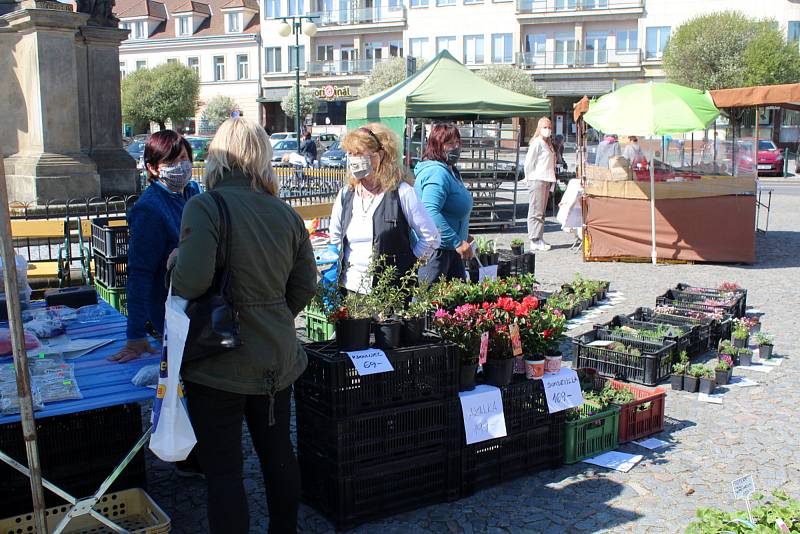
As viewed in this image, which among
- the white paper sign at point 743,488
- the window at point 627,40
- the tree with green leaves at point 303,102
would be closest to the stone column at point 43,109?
the white paper sign at point 743,488

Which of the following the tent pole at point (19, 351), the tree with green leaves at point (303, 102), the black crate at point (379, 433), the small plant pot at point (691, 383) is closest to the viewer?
the tent pole at point (19, 351)

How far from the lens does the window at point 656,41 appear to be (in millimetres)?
47562

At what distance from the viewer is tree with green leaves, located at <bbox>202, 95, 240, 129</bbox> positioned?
188 feet

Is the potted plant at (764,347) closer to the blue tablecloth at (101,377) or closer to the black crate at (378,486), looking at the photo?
the black crate at (378,486)

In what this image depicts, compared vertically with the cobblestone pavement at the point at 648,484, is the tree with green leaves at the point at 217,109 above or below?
above

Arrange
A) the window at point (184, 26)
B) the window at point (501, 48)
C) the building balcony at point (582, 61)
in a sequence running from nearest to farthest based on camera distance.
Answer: the building balcony at point (582, 61) < the window at point (501, 48) < the window at point (184, 26)

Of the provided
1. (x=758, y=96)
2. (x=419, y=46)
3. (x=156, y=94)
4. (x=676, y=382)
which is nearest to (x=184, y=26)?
(x=156, y=94)

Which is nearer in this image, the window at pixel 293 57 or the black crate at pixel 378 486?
the black crate at pixel 378 486

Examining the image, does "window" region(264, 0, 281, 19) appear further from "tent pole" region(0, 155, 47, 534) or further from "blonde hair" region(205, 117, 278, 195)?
"tent pole" region(0, 155, 47, 534)

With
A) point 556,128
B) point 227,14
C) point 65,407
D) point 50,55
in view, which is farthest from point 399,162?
point 227,14

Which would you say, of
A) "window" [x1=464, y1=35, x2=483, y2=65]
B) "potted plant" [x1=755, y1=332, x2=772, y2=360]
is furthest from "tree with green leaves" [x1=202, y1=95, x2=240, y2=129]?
"potted plant" [x1=755, y1=332, x2=772, y2=360]

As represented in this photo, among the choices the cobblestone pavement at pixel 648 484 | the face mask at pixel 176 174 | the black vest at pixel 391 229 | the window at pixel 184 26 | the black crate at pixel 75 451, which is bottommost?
the cobblestone pavement at pixel 648 484

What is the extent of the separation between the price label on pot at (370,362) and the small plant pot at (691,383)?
3.29 m

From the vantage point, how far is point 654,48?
4797cm
